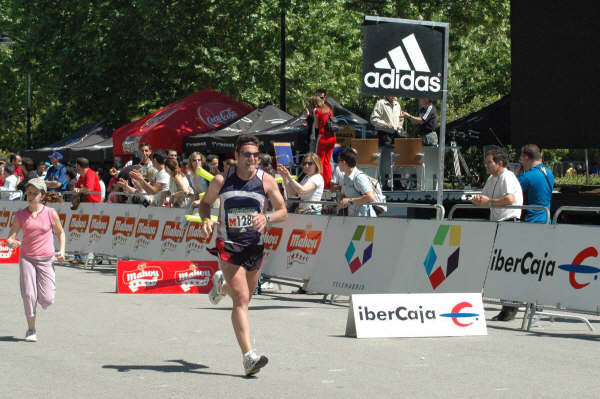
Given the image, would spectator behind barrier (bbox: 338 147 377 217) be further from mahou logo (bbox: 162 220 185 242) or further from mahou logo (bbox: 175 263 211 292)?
mahou logo (bbox: 162 220 185 242)

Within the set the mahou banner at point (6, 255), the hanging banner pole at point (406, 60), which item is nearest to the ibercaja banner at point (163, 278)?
the hanging banner pole at point (406, 60)

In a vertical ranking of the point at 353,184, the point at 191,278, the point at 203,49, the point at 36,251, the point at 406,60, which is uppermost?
the point at 203,49

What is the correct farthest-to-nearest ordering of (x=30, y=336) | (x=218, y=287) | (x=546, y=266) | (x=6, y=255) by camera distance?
(x=6, y=255), (x=546, y=266), (x=30, y=336), (x=218, y=287)

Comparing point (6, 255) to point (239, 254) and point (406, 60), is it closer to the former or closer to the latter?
point (406, 60)

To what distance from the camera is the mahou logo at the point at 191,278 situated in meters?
15.3

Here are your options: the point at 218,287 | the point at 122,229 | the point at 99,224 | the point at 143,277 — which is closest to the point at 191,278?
the point at 143,277

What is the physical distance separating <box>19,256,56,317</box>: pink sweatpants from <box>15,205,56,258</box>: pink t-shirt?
73 millimetres

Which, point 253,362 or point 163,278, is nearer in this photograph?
point 253,362

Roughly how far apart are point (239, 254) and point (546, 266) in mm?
4386

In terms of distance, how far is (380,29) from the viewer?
13.8m

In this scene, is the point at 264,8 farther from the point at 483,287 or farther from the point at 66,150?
the point at 483,287

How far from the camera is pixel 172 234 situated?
18.6m

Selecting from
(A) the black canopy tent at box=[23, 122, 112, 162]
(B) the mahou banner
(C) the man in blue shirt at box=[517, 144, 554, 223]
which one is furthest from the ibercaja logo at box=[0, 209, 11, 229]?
(C) the man in blue shirt at box=[517, 144, 554, 223]

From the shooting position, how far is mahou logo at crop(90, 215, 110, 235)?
21.1 m
